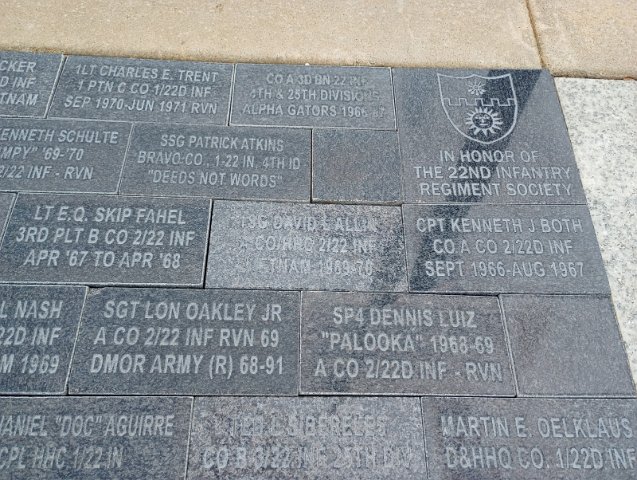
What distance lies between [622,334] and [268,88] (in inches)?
116

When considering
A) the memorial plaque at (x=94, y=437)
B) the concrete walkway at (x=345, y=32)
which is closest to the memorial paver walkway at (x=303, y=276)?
the memorial plaque at (x=94, y=437)

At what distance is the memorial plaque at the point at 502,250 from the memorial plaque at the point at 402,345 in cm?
16

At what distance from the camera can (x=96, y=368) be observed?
9.39 ft

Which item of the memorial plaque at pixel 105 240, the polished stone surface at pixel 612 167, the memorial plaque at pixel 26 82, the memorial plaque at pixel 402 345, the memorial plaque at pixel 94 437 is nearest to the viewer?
the memorial plaque at pixel 94 437

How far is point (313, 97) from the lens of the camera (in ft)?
12.8

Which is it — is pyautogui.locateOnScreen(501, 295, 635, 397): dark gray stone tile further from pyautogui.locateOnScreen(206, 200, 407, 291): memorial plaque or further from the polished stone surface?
pyautogui.locateOnScreen(206, 200, 407, 291): memorial plaque

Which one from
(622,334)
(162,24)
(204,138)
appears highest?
(162,24)

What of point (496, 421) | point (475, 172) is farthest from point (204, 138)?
point (496, 421)

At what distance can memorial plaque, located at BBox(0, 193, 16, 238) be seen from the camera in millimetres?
3263

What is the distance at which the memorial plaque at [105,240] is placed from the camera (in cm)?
310

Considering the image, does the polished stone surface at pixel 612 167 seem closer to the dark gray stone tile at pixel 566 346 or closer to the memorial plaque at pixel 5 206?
the dark gray stone tile at pixel 566 346

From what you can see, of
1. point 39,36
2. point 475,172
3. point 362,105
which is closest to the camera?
point 475,172

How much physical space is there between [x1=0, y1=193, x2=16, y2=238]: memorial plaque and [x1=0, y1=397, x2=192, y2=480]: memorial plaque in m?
1.13

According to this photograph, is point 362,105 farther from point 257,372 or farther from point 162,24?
point 257,372
